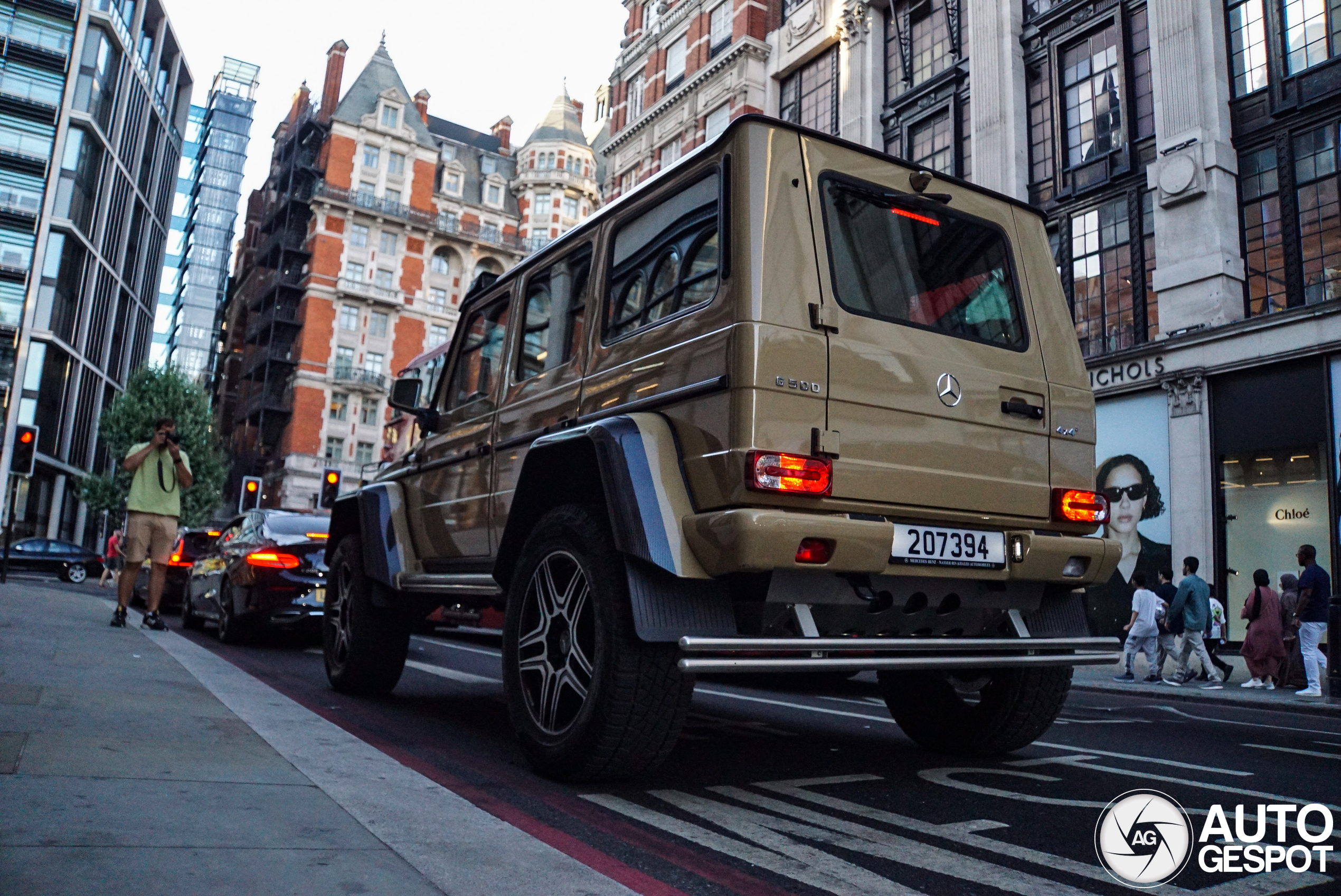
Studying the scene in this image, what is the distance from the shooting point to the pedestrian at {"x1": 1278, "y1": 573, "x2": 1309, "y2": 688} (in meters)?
12.8

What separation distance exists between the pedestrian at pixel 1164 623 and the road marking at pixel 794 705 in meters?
8.50

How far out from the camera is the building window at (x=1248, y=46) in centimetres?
1733

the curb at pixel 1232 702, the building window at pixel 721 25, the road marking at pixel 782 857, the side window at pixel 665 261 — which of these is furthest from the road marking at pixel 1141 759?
the building window at pixel 721 25

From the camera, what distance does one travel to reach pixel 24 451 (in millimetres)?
18922

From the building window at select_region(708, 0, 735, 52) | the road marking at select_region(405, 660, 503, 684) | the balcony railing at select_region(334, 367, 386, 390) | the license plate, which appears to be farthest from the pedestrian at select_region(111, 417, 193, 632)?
the balcony railing at select_region(334, 367, 386, 390)

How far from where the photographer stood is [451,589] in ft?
16.5

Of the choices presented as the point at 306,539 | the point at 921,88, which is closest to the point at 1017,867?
the point at 306,539

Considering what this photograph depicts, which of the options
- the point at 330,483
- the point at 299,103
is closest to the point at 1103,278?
the point at 330,483

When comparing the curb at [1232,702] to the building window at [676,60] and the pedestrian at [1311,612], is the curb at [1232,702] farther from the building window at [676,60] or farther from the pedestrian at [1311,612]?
the building window at [676,60]

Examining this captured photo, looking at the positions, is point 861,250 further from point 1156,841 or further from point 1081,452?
point 1156,841

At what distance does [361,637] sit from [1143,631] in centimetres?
1188

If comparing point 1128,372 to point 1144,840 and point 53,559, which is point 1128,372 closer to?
point 1144,840

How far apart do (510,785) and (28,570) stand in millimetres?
35693

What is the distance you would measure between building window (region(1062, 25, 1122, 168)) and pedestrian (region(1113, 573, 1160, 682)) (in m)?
10.1
